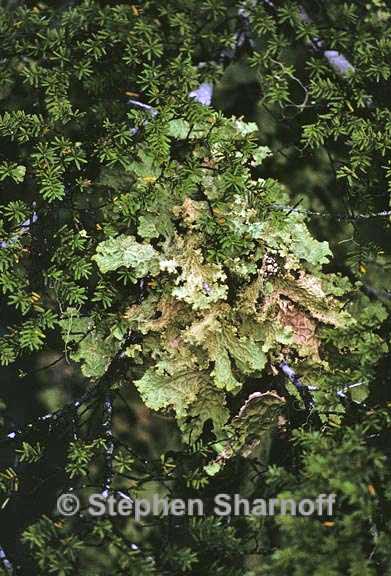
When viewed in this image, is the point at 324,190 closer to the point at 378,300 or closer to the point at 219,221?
the point at 378,300

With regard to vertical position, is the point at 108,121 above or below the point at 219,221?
above

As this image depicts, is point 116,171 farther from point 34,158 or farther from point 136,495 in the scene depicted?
point 136,495

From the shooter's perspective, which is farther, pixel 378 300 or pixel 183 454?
A: pixel 378 300

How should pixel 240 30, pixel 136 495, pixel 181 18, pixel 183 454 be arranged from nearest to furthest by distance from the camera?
pixel 136 495
pixel 183 454
pixel 181 18
pixel 240 30

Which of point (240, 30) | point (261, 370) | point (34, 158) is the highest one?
point (240, 30)

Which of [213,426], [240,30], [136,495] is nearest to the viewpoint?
[136,495]

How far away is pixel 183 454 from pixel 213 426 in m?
0.13

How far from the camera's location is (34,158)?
5.32 ft

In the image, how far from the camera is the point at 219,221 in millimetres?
1578

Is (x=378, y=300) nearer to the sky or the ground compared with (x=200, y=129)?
nearer to the ground

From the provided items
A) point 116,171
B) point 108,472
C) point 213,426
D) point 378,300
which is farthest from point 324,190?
point 108,472

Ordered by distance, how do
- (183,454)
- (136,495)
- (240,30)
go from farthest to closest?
(240,30) → (183,454) → (136,495)

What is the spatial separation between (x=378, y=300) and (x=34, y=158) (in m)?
0.91

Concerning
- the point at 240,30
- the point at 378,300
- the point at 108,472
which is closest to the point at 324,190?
the point at 378,300
